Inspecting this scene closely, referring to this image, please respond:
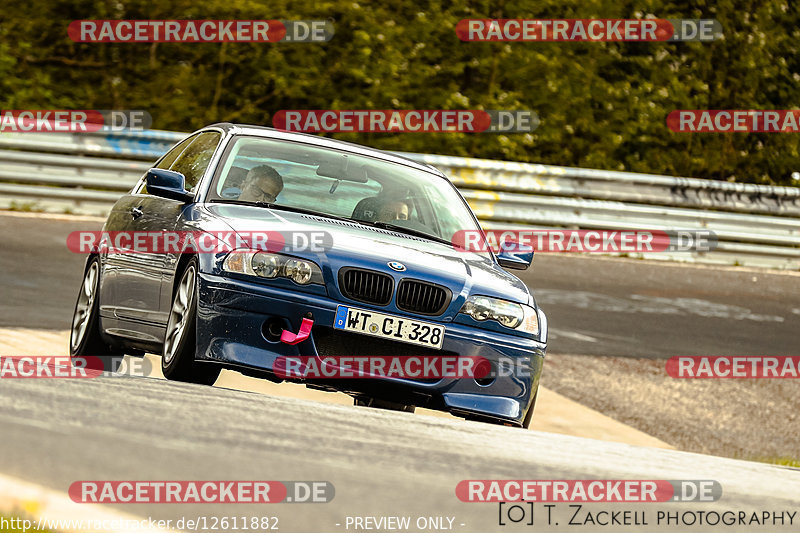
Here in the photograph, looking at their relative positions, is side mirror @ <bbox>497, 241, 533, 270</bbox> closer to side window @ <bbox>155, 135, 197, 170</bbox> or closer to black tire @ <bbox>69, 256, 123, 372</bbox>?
side window @ <bbox>155, 135, 197, 170</bbox>

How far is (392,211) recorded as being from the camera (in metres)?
7.47

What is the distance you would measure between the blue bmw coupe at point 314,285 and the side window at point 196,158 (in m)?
0.03

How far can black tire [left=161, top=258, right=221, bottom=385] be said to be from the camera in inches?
244

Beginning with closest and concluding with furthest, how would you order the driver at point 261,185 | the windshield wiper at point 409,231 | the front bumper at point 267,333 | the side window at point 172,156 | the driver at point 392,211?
the front bumper at point 267,333
the driver at point 261,185
the windshield wiper at point 409,231
the driver at point 392,211
the side window at point 172,156

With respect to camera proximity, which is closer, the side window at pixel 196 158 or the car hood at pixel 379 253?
the car hood at pixel 379 253

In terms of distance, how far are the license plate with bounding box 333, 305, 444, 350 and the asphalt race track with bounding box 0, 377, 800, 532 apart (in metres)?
0.61

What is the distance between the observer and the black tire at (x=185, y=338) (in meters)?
6.20

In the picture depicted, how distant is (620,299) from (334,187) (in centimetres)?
760

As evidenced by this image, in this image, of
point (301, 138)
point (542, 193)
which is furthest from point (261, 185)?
point (542, 193)

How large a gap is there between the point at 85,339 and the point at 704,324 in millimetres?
7984

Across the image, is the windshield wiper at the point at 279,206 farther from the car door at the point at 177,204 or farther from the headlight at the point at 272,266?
the headlight at the point at 272,266

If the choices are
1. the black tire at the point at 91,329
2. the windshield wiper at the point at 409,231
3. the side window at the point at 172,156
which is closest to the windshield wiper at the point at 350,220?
the windshield wiper at the point at 409,231

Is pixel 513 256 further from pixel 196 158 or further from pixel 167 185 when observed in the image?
pixel 167 185

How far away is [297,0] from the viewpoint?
19.5 meters
